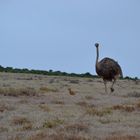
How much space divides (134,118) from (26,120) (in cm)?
254

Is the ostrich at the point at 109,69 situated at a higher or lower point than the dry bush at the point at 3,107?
higher

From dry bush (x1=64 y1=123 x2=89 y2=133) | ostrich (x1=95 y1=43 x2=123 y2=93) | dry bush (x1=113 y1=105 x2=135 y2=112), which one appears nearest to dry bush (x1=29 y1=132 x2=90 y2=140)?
dry bush (x1=64 y1=123 x2=89 y2=133)

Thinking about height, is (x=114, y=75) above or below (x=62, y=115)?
above

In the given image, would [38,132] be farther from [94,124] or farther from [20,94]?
[20,94]

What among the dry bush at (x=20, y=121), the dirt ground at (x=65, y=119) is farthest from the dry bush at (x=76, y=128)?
the dry bush at (x=20, y=121)

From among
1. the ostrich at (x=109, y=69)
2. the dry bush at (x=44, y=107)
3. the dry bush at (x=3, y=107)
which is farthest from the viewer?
the ostrich at (x=109, y=69)

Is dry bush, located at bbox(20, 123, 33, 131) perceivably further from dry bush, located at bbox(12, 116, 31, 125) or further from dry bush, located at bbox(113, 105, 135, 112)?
dry bush, located at bbox(113, 105, 135, 112)

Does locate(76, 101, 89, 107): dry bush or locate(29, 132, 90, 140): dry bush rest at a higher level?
→ locate(76, 101, 89, 107): dry bush

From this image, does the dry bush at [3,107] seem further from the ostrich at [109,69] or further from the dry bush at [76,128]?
the ostrich at [109,69]

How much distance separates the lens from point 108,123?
15328 mm

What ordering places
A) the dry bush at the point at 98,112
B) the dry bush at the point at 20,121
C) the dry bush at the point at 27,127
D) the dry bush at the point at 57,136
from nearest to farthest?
the dry bush at the point at 57,136 < the dry bush at the point at 27,127 < the dry bush at the point at 20,121 < the dry bush at the point at 98,112

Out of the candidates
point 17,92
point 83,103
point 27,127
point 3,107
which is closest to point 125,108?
point 83,103

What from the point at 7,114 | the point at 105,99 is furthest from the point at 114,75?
the point at 7,114

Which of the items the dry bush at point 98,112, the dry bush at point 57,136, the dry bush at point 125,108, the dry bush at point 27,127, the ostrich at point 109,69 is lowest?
the dry bush at point 57,136
